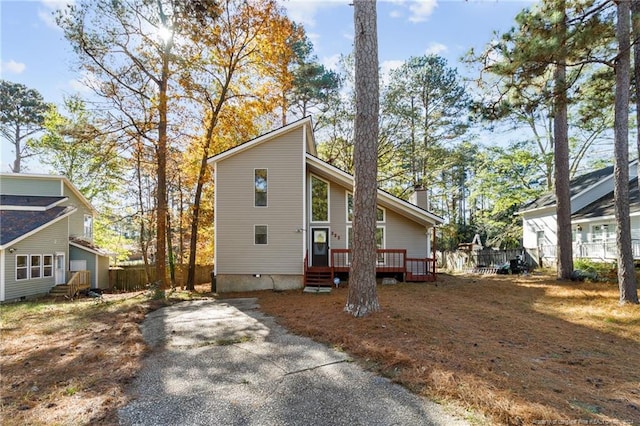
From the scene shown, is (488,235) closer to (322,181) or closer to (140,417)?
(322,181)

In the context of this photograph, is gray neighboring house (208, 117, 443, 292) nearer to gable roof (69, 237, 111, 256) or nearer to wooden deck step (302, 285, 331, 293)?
wooden deck step (302, 285, 331, 293)

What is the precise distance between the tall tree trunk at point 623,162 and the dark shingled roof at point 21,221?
2141 cm

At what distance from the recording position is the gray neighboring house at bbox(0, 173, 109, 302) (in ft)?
47.3

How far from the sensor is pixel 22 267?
48.8 feet

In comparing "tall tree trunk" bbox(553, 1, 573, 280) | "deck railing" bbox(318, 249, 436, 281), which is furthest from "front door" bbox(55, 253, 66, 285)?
"tall tree trunk" bbox(553, 1, 573, 280)

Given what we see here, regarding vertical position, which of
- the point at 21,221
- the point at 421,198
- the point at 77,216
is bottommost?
the point at 21,221

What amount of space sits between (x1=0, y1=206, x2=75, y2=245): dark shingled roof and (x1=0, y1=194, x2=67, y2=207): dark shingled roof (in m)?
0.57

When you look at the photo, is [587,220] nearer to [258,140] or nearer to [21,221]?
[258,140]

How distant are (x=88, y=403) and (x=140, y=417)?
0.74 m

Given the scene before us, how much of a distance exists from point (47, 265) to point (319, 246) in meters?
13.4

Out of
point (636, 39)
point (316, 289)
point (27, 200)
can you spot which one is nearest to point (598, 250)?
point (636, 39)

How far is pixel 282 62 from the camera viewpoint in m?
15.4

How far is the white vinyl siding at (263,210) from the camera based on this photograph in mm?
13008

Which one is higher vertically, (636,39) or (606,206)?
(636,39)
